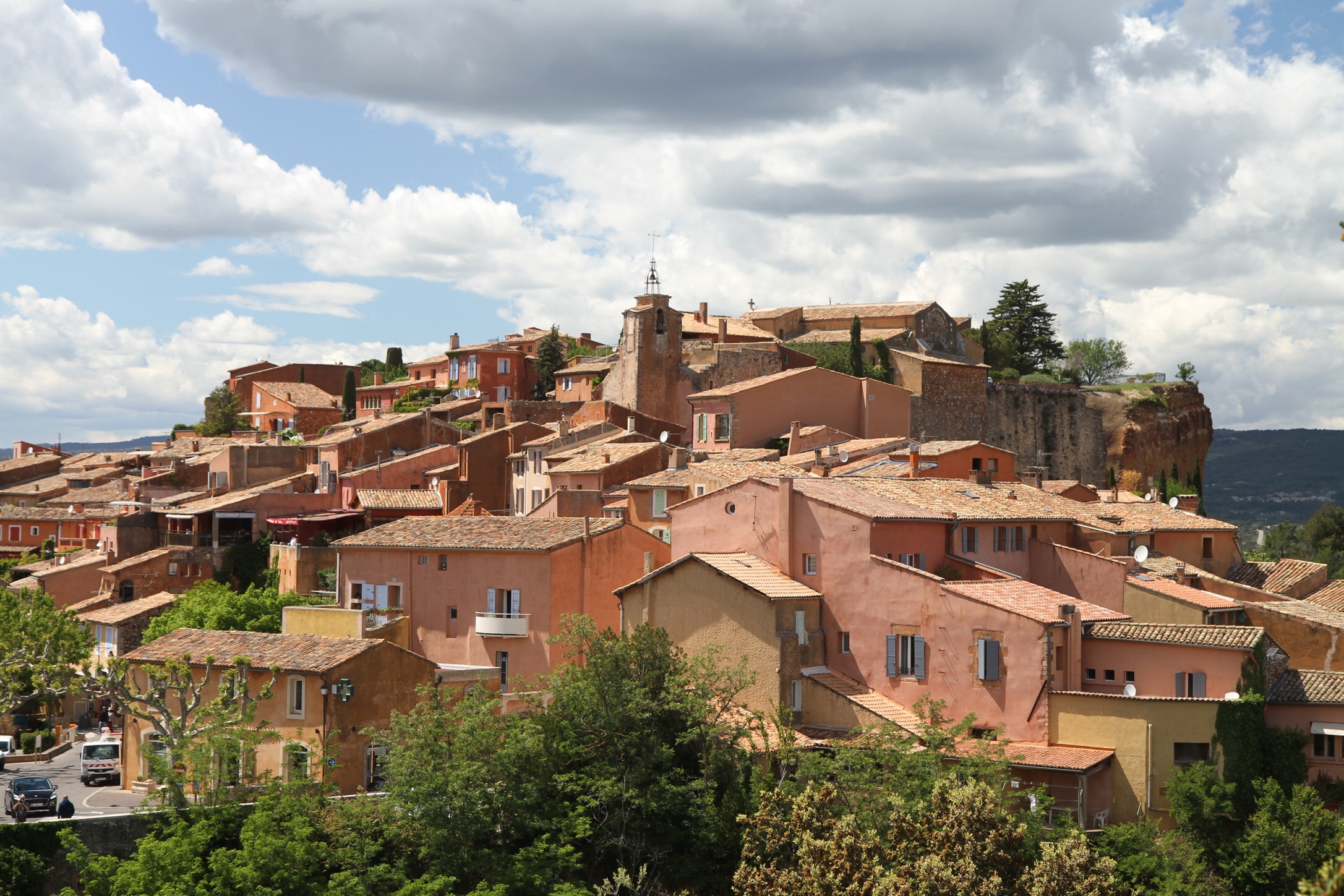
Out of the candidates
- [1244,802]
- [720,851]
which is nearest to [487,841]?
[720,851]

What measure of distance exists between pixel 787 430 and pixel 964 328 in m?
29.5

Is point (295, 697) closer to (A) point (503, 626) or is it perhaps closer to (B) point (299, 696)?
(B) point (299, 696)

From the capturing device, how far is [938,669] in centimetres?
3522

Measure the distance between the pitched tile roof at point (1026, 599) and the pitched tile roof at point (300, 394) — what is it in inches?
2434

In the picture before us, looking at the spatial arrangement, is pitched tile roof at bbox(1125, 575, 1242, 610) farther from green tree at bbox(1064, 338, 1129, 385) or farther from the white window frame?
green tree at bbox(1064, 338, 1129, 385)

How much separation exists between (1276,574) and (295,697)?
33039mm

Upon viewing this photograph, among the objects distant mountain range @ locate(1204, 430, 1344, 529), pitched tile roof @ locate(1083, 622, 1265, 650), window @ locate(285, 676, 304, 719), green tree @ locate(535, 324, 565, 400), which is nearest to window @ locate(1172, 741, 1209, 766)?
pitched tile roof @ locate(1083, 622, 1265, 650)

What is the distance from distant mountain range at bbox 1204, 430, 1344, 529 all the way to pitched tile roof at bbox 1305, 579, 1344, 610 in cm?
11314

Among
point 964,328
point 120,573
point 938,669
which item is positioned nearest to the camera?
point 938,669

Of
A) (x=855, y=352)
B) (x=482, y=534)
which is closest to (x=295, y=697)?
(x=482, y=534)

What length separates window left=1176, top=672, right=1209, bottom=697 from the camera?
1329 inches

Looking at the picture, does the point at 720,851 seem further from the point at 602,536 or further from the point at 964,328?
the point at 964,328

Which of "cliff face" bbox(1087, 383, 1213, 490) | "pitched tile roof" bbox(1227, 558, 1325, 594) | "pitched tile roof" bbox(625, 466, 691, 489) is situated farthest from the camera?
"cliff face" bbox(1087, 383, 1213, 490)

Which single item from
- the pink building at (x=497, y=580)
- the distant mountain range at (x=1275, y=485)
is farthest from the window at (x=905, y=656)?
the distant mountain range at (x=1275, y=485)
